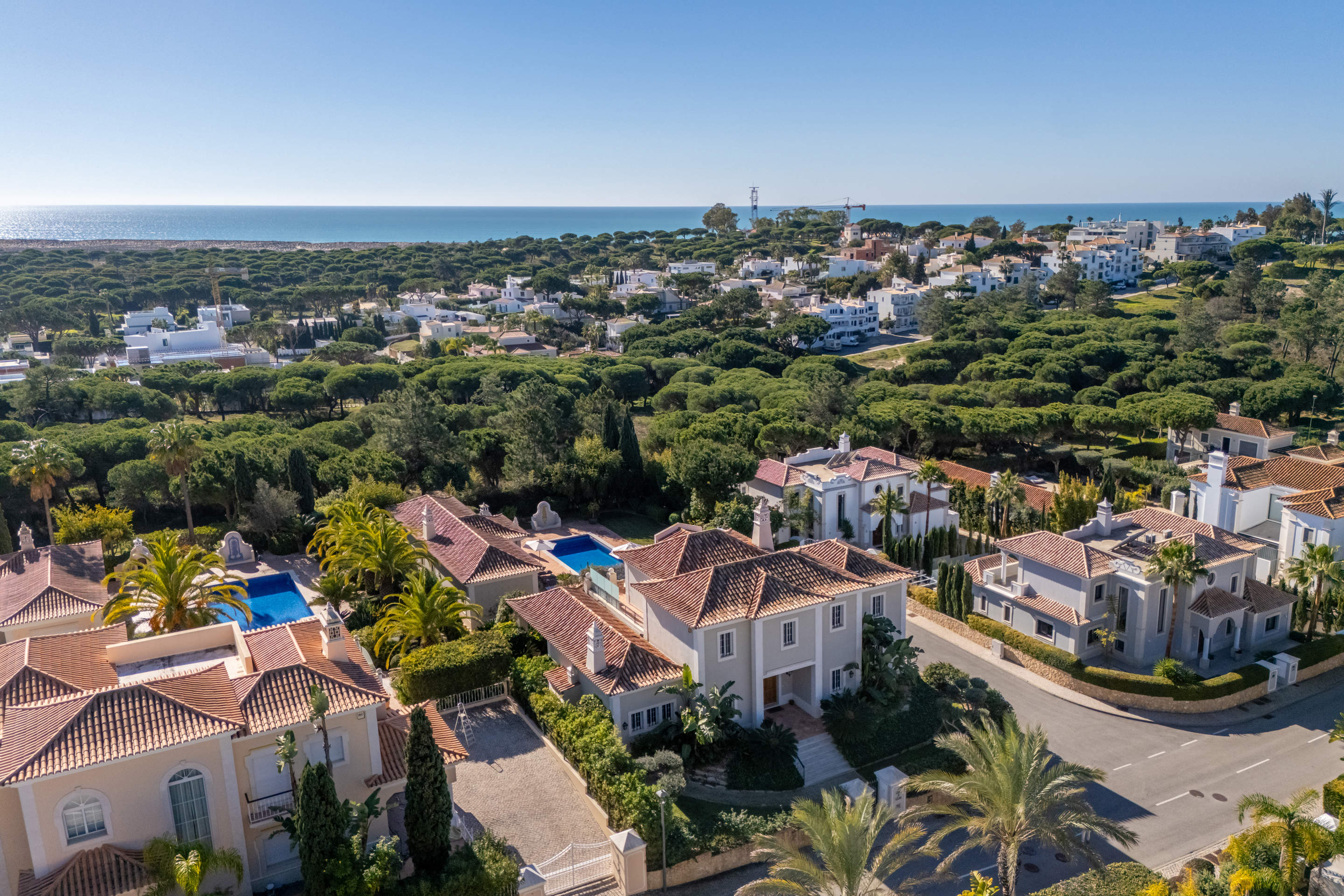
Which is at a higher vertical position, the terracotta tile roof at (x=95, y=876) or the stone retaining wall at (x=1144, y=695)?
the terracotta tile roof at (x=95, y=876)

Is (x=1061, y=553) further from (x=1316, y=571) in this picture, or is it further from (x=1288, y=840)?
(x=1288, y=840)

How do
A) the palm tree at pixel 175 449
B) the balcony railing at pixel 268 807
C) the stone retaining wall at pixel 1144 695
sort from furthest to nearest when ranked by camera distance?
1. the palm tree at pixel 175 449
2. the stone retaining wall at pixel 1144 695
3. the balcony railing at pixel 268 807

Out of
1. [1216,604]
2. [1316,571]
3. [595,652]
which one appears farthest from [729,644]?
[1316,571]

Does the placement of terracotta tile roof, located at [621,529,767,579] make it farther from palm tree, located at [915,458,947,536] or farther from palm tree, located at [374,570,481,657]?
palm tree, located at [915,458,947,536]

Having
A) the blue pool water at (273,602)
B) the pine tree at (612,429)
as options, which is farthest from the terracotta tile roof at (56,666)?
the pine tree at (612,429)

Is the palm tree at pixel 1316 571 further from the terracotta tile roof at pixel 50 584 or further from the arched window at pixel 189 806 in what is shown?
the terracotta tile roof at pixel 50 584

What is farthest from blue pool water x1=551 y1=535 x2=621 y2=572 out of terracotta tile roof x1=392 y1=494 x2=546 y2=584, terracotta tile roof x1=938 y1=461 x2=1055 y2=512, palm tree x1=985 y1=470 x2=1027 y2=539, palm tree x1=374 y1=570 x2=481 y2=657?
palm tree x1=985 y1=470 x2=1027 y2=539

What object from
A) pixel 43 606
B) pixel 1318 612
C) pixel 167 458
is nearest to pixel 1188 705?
pixel 1318 612
